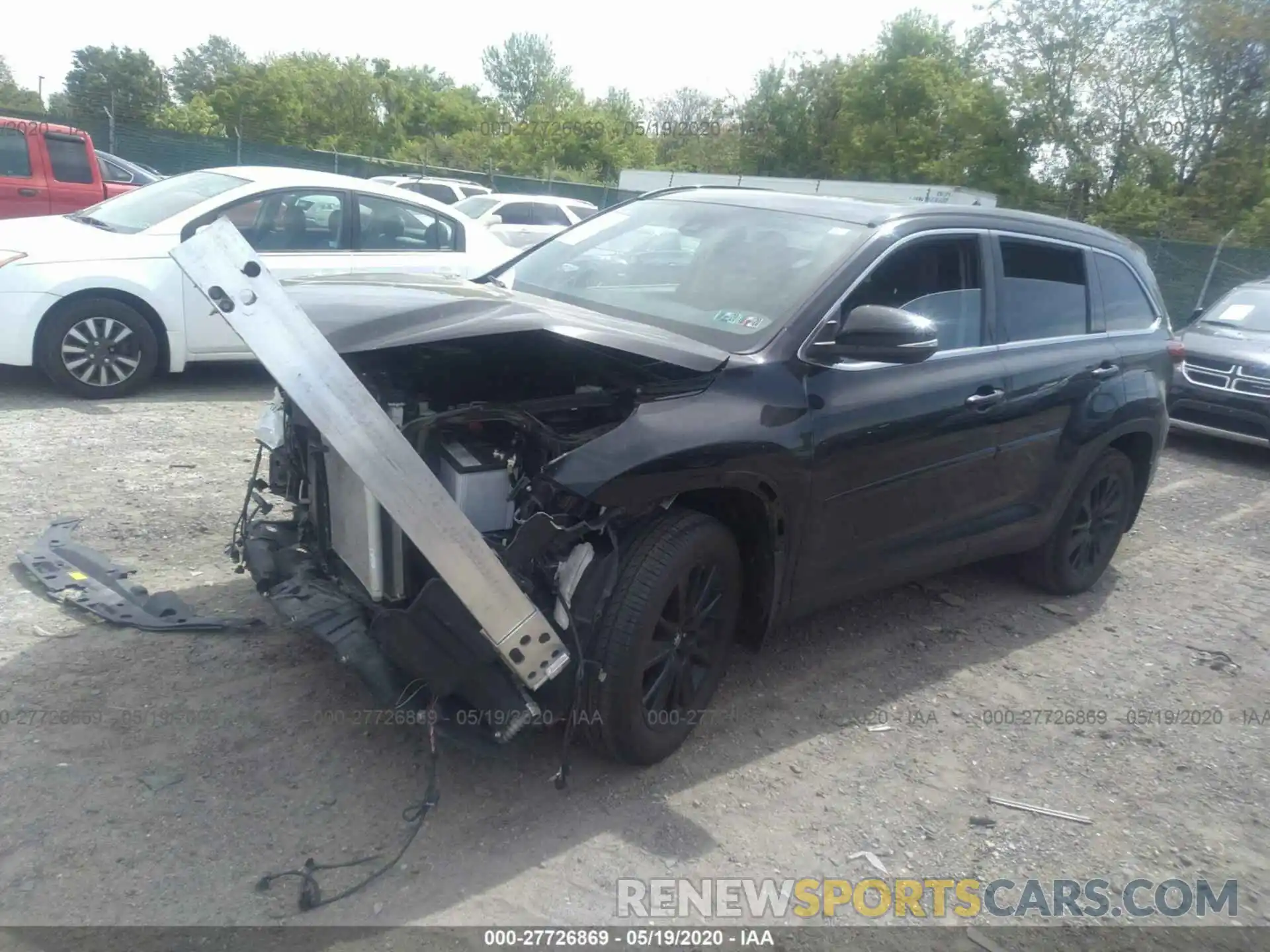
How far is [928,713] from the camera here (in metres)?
4.14

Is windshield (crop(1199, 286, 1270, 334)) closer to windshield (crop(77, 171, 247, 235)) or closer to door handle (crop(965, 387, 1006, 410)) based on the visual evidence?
door handle (crop(965, 387, 1006, 410))

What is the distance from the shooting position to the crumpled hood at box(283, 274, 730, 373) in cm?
302

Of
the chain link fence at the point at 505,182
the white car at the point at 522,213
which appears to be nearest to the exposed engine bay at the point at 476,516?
the chain link fence at the point at 505,182

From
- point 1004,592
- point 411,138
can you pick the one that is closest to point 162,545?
point 1004,592

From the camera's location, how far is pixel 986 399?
4.29 metres

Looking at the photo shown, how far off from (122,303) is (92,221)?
103 cm

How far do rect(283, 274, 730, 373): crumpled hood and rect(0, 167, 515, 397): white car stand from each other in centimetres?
301

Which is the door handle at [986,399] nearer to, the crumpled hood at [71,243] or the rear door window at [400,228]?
the rear door window at [400,228]

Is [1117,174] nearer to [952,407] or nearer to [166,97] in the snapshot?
[952,407]

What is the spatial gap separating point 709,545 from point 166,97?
8016cm

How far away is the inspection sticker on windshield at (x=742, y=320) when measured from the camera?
146 inches

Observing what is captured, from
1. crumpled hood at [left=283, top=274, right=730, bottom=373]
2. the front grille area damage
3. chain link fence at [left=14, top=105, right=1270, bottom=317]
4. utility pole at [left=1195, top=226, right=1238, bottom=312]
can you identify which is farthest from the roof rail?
utility pole at [left=1195, top=226, right=1238, bottom=312]

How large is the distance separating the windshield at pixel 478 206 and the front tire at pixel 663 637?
15.7 meters

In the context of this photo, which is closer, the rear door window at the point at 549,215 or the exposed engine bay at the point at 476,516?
the exposed engine bay at the point at 476,516
